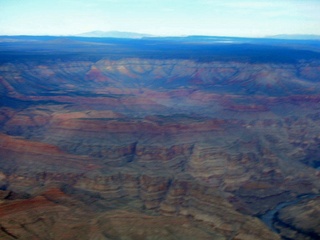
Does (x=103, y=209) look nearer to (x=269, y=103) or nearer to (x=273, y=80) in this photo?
(x=269, y=103)

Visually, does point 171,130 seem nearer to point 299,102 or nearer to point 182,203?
point 182,203

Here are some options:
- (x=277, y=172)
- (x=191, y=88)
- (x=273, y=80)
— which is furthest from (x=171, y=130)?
(x=273, y=80)

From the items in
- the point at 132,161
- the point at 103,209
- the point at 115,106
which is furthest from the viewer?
the point at 115,106

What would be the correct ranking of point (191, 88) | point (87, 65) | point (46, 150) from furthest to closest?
point (87, 65)
point (191, 88)
point (46, 150)

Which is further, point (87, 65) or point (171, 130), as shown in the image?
point (87, 65)

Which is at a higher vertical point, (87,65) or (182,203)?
(87,65)

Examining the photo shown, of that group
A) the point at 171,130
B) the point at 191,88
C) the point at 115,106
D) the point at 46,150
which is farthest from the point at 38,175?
the point at 191,88
